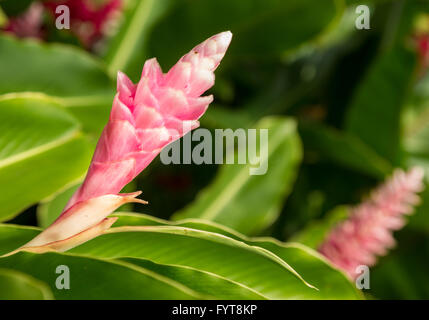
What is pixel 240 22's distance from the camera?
2.91ft

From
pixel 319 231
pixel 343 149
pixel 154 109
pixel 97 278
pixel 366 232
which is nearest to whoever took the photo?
pixel 154 109

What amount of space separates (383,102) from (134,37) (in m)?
0.44

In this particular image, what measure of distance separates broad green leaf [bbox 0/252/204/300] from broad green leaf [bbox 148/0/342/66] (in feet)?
1.75

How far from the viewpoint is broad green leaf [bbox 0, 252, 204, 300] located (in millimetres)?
399

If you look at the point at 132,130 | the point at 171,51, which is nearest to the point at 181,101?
the point at 132,130

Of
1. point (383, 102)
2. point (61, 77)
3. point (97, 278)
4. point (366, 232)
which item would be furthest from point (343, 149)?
point (97, 278)

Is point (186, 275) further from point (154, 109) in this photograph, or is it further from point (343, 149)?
point (343, 149)

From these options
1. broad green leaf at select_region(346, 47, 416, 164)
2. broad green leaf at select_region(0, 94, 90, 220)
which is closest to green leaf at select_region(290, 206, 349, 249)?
broad green leaf at select_region(346, 47, 416, 164)

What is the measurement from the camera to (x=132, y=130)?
317mm

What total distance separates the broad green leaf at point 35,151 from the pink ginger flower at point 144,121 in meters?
0.16

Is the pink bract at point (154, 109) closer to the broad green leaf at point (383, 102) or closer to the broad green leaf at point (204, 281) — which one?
the broad green leaf at point (204, 281)

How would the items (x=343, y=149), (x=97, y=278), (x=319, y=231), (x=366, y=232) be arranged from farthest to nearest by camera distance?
(x=343, y=149), (x=319, y=231), (x=366, y=232), (x=97, y=278)

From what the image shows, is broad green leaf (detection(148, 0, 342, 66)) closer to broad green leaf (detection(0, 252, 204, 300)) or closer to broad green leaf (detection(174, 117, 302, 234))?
broad green leaf (detection(174, 117, 302, 234))
